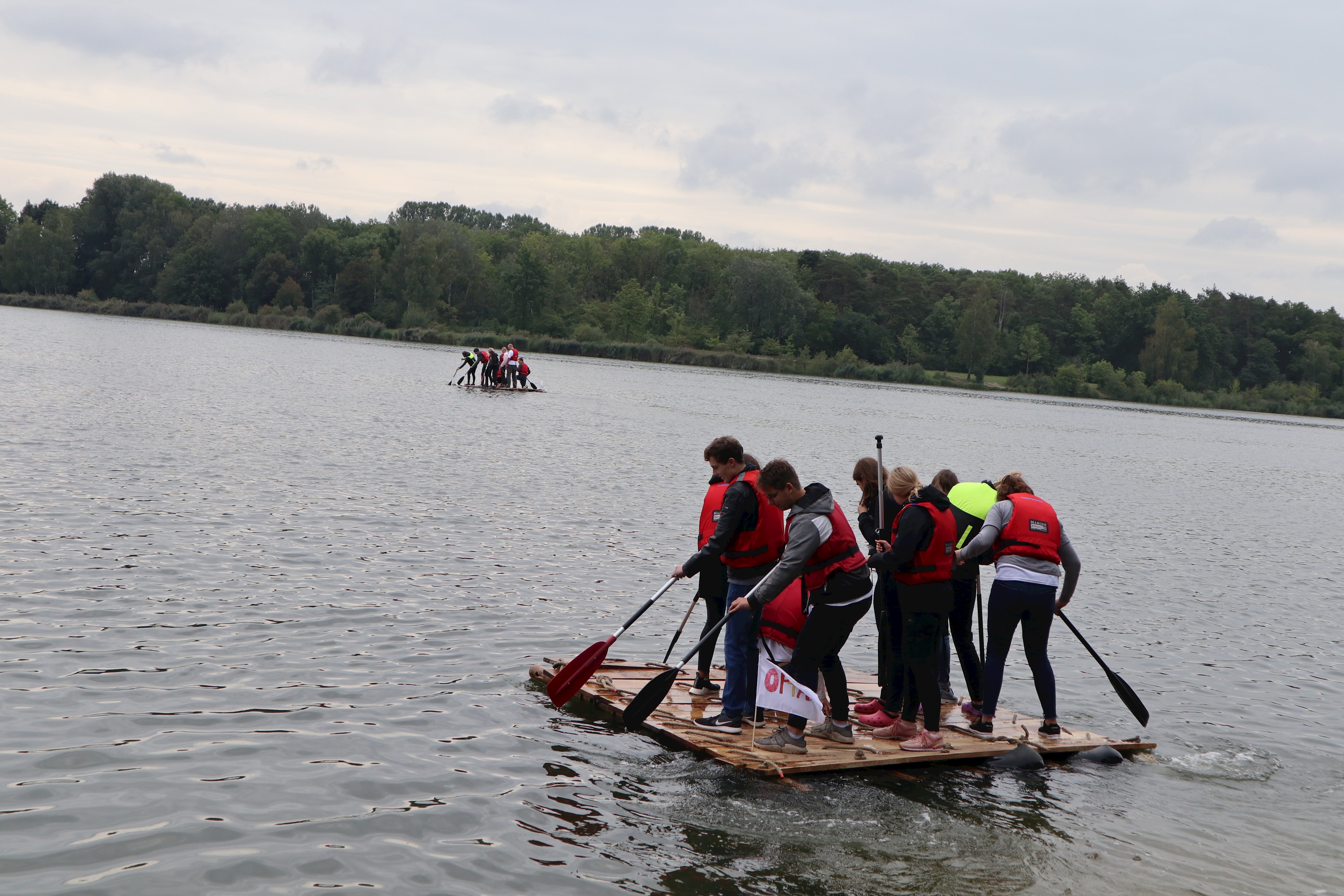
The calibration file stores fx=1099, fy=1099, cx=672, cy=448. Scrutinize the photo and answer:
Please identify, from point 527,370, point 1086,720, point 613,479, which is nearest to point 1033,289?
→ point 527,370

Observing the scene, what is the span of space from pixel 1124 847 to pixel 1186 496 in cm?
2893

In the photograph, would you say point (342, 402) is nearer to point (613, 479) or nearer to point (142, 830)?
point (613, 479)

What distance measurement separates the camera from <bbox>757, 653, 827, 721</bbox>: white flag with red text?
8.32m

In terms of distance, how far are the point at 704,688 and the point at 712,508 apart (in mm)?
1969

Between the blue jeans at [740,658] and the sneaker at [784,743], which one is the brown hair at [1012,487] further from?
the sneaker at [784,743]

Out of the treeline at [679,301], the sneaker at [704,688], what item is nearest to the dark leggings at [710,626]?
the sneaker at [704,688]

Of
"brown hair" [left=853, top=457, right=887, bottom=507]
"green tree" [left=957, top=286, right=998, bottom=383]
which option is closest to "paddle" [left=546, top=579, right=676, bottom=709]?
"brown hair" [left=853, top=457, right=887, bottom=507]

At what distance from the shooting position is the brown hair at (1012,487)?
9.04m

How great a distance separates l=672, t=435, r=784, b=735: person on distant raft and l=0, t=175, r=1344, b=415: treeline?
10247cm

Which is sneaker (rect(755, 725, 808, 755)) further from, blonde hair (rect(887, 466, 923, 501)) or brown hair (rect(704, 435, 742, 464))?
brown hair (rect(704, 435, 742, 464))

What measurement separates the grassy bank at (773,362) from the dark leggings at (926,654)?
9813cm

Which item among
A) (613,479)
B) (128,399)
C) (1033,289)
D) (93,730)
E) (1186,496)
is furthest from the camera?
(1033,289)

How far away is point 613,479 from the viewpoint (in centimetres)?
2514

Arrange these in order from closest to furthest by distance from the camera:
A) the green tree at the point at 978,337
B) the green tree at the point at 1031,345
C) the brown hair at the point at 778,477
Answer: the brown hair at the point at 778,477, the green tree at the point at 978,337, the green tree at the point at 1031,345
